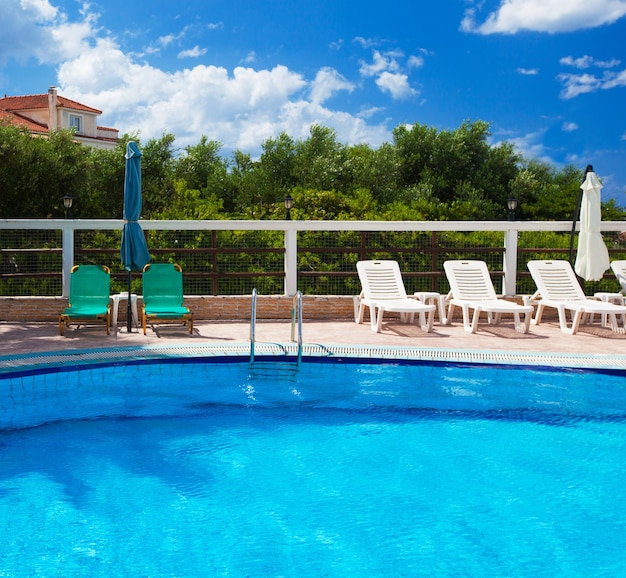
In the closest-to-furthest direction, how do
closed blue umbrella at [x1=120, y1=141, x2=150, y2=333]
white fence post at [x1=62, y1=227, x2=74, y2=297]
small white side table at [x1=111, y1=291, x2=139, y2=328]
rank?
closed blue umbrella at [x1=120, y1=141, x2=150, y2=333]
small white side table at [x1=111, y1=291, x2=139, y2=328]
white fence post at [x1=62, y1=227, x2=74, y2=297]

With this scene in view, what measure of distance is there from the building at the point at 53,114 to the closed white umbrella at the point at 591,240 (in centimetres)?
4505

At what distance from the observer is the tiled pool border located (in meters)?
7.88

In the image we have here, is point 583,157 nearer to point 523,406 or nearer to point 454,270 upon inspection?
point 454,270

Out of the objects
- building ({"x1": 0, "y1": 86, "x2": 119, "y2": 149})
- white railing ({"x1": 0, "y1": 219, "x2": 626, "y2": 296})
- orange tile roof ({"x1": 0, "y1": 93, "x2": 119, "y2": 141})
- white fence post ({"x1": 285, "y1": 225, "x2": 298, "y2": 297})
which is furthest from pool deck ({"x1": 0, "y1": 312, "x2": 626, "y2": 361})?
orange tile roof ({"x1": 0, "y1": 93, "x2": 119, "y2": 141})

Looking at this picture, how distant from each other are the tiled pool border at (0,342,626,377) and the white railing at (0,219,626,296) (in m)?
2.85

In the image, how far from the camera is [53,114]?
5066 centimetres

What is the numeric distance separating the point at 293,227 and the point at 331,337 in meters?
2.52

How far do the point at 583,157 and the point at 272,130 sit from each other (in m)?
19.9

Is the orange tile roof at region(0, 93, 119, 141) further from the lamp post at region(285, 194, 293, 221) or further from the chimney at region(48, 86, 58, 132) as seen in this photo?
the lamp post at region(285, 194, 293, 221)

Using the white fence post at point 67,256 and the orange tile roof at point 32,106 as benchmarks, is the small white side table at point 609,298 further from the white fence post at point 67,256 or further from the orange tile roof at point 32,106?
the orange tile roof at point 32,106

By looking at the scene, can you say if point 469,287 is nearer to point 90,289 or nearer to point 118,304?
point 118,304

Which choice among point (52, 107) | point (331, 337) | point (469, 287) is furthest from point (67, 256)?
point (52, 107)

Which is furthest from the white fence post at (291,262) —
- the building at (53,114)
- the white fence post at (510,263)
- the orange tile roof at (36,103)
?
the orange tile roof at (36,103)

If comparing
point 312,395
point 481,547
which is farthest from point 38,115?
point 481,547
